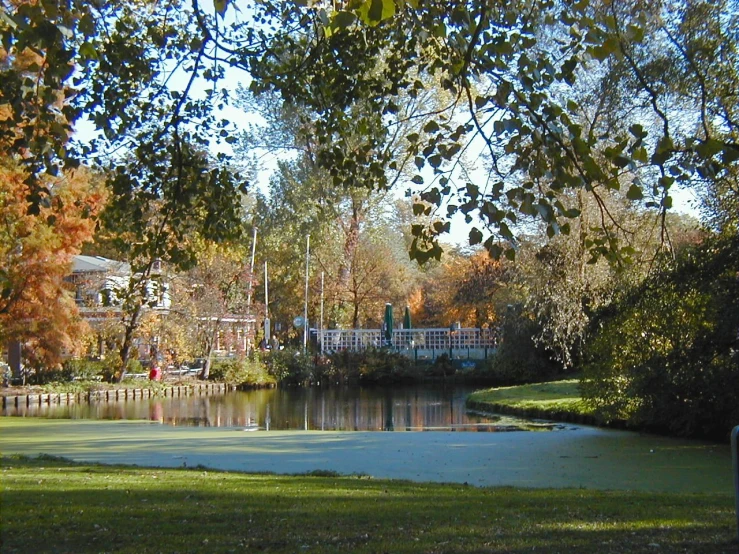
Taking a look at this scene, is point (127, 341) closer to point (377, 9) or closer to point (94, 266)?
point (94, 266)

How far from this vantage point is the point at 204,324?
108 ft

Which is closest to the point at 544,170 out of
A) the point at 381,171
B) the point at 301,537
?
the point at 381,171

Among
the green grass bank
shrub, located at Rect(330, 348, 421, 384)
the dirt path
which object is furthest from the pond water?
shrub, located at Rect(330, 348, 421, 384)

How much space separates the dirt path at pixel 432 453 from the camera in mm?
9844

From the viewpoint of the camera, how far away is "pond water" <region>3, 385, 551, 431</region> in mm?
19109

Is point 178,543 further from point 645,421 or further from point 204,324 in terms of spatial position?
point 204,324

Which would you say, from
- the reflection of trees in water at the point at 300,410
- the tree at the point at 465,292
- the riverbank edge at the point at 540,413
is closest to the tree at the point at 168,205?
the riverbank edge at the point at 540,413

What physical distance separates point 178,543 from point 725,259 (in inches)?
376

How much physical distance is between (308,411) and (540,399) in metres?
6.31

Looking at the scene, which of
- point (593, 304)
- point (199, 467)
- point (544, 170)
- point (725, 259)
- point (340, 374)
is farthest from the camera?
point (340, 374)

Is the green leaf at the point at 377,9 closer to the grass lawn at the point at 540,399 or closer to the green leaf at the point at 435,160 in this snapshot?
the green leaf at the point at 435,160

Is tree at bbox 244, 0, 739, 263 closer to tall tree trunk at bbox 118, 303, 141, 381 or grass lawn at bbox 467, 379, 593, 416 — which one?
grass lawn at bbox 467, 379, 593, 416

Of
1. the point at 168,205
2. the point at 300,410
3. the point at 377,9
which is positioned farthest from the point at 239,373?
the point at 377,9

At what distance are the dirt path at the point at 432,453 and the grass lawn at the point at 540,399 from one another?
2194 mm
